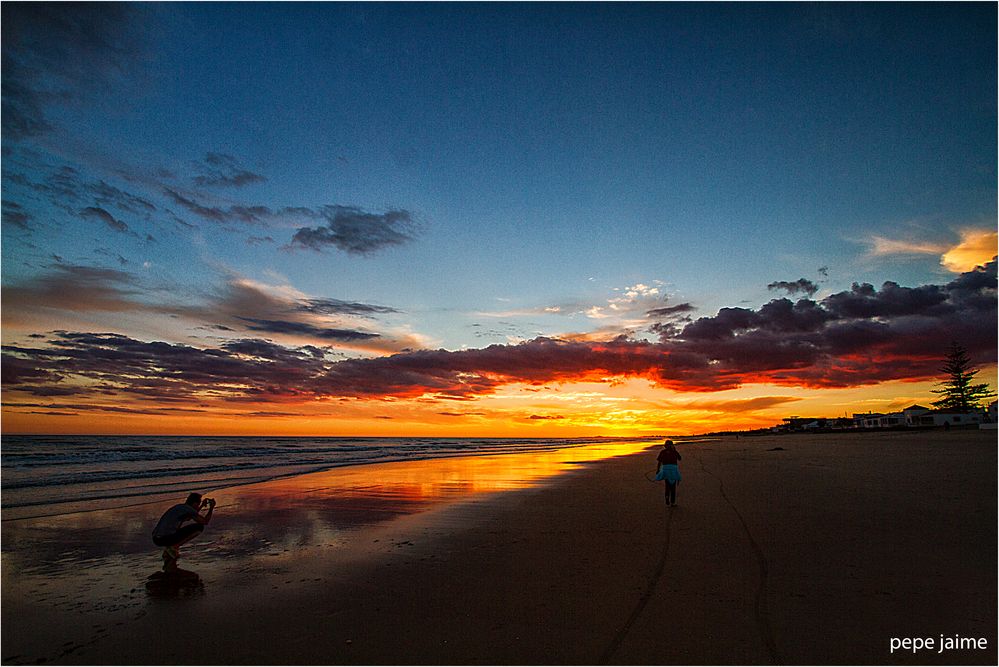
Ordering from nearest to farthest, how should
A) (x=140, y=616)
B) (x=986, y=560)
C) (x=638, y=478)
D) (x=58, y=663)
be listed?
(x=58, y=663) < (x=140, y=616) < (x=986, y=560) < (x=638, y=478)

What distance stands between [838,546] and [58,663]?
12483mm

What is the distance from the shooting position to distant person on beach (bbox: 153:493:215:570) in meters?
9.92

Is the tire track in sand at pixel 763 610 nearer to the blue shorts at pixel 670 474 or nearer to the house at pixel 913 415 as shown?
the blue shorts at pixel 670 474

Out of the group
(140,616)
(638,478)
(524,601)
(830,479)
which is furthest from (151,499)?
(830,479)

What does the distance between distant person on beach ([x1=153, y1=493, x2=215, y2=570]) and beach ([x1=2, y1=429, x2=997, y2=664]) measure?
45 cm

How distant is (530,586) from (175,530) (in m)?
6.99

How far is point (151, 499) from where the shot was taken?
2036cm

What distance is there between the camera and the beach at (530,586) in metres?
6.20

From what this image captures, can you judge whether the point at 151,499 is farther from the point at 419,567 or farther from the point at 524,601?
the point at 524,601

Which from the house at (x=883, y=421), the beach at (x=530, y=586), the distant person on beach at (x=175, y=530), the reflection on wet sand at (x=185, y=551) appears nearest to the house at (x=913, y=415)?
the house at (x=883, y=421)

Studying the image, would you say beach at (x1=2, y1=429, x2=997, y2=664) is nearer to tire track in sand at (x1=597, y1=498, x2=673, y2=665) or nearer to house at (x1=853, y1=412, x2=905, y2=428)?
tire track in sand at (x1=597, y1=498, x2=673, y2=665)

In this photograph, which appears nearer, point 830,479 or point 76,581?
point 76,581

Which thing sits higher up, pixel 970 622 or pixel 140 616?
pixel 970 622

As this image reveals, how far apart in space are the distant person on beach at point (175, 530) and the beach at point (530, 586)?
45 cm
